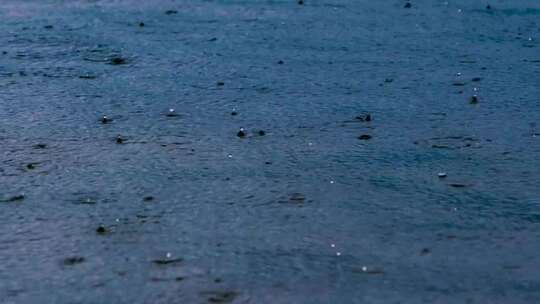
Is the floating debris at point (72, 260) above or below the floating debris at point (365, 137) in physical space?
below

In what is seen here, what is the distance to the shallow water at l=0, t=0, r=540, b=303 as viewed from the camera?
13.2 ft

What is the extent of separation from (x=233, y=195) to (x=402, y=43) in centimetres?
328

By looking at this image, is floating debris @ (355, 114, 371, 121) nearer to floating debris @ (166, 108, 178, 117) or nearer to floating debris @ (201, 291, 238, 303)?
floating debris @ (166, 108, 178, 117)

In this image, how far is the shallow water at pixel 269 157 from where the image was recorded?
402cm

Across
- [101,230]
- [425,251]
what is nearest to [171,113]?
[101,230]

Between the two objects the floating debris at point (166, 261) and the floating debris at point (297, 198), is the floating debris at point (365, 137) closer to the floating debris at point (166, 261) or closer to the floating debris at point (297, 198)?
the floating debris at point (297, 198)

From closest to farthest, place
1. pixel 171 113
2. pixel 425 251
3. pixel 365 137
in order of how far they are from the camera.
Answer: pixel 425 251
pixel 365 137
pixel 171 113

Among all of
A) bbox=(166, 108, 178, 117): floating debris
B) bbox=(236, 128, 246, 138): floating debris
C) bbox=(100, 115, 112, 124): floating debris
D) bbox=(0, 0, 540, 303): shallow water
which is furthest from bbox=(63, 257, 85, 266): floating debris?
bbox=(166, 108, 178, 117): floating debris

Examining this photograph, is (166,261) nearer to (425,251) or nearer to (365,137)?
(425,251)

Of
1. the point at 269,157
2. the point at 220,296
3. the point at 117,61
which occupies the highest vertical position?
the point at 117,61

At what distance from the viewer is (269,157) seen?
539 cm

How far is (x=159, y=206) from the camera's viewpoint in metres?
4.73

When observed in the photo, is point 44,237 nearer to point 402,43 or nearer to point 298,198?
point 298,198

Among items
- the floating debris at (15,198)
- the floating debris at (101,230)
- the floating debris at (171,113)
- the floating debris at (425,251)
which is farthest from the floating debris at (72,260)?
the floating debris at (171,113)
